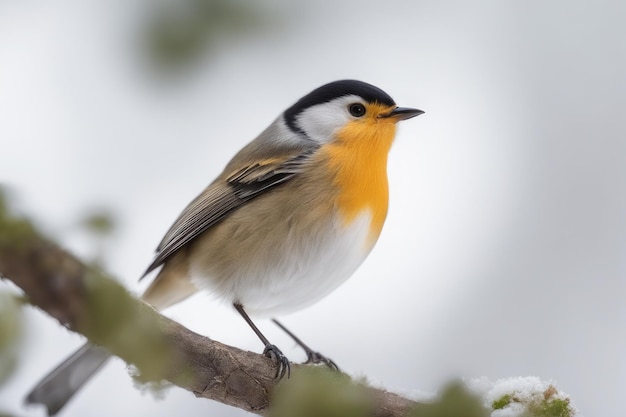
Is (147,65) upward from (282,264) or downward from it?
upward

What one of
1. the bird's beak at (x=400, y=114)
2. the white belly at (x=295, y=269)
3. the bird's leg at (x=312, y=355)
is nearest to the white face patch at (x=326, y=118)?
the bird's beak at (x=400, y=114)

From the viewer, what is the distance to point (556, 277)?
13.6 ft

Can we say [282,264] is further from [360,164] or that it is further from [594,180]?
[594,180]

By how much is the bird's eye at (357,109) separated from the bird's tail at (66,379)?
130cm

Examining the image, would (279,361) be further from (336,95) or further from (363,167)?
(336,95)

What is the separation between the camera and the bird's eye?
2.89 meters

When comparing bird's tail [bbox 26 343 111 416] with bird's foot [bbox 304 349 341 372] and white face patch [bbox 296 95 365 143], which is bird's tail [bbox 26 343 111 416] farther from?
white face patch [bbox 296 95 365 143]

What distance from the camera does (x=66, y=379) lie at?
2244 millimetres

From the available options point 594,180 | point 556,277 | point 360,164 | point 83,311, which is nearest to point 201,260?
point 360,164

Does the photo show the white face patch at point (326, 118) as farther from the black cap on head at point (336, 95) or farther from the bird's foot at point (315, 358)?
the bird's foot at point (315, 358)

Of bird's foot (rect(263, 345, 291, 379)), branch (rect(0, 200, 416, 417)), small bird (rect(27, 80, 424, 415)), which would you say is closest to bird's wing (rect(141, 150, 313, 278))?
small bird (rect(27, 80, 424, 415))

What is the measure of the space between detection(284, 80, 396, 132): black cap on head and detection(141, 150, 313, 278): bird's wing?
0.30 metres

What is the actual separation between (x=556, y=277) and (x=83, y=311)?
3.63 m

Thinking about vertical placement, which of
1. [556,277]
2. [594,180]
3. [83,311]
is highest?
[594,180]
